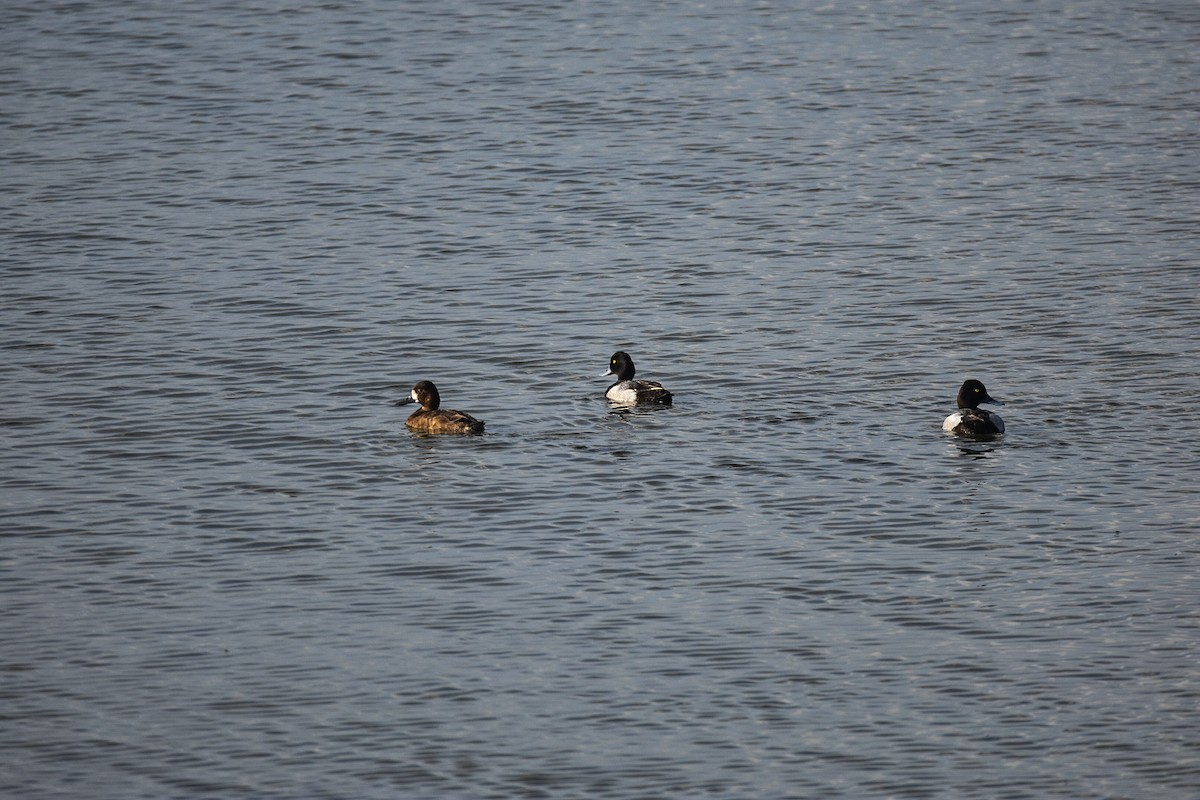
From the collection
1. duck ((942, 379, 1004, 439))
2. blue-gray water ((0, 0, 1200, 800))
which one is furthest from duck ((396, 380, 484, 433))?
duck ((942, 379, 1004, 439))

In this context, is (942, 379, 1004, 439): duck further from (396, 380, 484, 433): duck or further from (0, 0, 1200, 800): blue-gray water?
(396, 380, 484, 433): duck

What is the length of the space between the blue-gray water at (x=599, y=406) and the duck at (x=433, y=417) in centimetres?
24

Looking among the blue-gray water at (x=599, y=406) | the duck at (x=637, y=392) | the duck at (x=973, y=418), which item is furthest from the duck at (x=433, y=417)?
the duck at (x=973, y=418)

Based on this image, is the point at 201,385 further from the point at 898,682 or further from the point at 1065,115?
the point at 1065,115

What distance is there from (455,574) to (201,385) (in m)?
6.51

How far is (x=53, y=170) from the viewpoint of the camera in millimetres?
29438

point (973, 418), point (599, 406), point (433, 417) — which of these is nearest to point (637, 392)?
point (599, 406)

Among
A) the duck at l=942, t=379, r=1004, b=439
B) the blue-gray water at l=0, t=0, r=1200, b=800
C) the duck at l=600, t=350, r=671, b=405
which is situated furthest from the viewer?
the duck at l=600, t=350, r=671, b=405

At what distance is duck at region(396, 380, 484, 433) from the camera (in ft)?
63.8

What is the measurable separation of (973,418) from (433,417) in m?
5.73

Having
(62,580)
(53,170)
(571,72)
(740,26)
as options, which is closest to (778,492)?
(62,580)

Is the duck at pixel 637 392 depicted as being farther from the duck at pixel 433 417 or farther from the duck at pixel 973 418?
the duck at pixel 973 418

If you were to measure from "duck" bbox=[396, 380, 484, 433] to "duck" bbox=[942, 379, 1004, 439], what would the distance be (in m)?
5.03

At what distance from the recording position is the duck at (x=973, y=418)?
19109 millimetres
